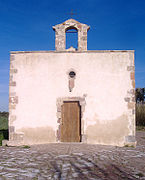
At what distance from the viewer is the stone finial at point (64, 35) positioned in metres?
8.75

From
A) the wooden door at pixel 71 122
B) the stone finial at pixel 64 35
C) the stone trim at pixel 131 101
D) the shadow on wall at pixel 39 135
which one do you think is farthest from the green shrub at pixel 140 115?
the shadow on wall at pixel 39 135

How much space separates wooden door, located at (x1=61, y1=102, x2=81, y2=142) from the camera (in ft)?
27.5

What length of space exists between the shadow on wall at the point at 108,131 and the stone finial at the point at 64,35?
10.8 ft

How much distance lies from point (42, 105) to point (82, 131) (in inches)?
77.1

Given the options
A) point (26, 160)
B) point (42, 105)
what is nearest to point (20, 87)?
point (42, 105)

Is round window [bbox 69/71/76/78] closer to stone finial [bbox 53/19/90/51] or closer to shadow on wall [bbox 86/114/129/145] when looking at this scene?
stone finial [bbox 53/19/90/51]

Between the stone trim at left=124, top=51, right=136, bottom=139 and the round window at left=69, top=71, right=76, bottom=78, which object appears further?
the round window at left=69, top=71, right=76, bottom=78

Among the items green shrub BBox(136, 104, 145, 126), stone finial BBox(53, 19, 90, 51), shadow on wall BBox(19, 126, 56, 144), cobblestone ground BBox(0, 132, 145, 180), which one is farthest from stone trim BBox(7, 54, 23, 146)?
green shrub BBox(136, 104, 145, 126)

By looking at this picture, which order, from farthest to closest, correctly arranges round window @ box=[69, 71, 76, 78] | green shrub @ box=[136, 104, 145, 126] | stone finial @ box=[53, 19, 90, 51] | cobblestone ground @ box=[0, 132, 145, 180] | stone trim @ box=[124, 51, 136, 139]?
green shrub @ box=[136, 104, 145, 126]
stone finial @ box=[53, 19, 90, 51]
round window @ box=[69, 71, 76, 78]
stone trim @ box=[124, 51, 136, 139]
cobblestone ground @ box=[0, 132, 145, 180]

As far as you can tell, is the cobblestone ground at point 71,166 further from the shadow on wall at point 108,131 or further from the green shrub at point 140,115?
the green shrub at point 140,115

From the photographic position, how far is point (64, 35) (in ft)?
28.7

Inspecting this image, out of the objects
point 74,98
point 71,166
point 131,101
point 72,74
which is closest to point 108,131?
point 131,101

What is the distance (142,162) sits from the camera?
217 inches

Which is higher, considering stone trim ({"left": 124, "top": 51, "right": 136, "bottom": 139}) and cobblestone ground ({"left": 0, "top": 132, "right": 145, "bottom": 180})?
stone trim ({"left": 124, "top": 51, "right": 136, "bottom": 139})
